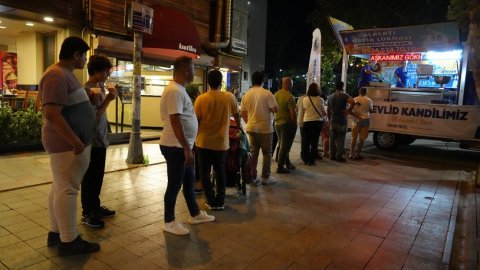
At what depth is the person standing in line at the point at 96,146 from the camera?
13.5 feet

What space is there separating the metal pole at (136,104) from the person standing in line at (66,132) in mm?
3960

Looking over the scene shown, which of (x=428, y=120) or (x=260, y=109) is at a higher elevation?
(x=260, y=109)

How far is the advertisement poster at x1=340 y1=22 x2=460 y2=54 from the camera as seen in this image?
34.7ft

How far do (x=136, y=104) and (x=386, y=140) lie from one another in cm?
733

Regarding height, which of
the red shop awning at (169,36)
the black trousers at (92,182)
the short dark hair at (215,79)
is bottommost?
the black trousers at (92,182)

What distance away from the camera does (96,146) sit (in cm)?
428

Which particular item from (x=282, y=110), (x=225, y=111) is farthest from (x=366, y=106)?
(x=225, y=111)

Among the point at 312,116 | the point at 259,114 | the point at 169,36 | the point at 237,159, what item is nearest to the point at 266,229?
the point at 237,159

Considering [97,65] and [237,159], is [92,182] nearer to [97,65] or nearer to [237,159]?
[97,65]

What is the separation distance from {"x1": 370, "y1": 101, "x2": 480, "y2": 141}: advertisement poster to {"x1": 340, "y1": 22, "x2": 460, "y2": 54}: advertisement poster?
2.06m

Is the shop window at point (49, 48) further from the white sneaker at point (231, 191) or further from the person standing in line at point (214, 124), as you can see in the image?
the person standing in line at point (214, 124)

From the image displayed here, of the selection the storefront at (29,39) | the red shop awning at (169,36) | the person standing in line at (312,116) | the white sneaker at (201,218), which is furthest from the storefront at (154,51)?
the white sneaker at (201,218)

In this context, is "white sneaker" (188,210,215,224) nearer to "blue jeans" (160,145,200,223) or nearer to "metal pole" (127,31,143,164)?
"blue jeans" (160,145,200,223)

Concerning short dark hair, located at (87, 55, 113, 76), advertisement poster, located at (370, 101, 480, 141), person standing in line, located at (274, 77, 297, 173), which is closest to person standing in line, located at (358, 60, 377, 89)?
advertisement poster, located at (370, 101, 480, 141)
